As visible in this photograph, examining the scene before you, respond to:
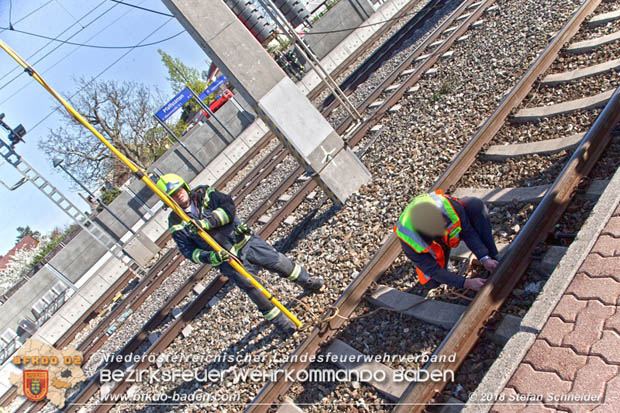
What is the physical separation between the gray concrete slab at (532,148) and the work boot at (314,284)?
9.68ft

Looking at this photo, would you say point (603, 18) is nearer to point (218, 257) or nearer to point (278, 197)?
point (278, 197)

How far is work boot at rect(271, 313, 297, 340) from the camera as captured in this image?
17.7ft

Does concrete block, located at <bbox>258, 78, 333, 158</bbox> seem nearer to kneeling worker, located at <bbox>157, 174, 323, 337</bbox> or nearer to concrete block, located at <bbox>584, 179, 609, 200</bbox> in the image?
kneeling worker, located at <bbox>157, 174, 323, 337</bbox>

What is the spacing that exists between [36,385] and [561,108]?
1256 centimetres

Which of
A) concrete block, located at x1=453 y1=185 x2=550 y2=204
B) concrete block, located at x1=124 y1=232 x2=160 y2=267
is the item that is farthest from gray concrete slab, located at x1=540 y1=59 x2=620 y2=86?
concrete block, located at x1=124 y1=232 x2=160 y2=267

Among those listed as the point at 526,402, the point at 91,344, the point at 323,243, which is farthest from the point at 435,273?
the point at 91,344

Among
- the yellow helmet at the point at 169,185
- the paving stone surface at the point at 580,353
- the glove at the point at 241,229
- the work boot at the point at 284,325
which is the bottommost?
the paving stone surface at the point at 580,353

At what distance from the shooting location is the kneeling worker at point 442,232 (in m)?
3.76

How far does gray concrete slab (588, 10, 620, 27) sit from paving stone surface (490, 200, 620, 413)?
189 inches

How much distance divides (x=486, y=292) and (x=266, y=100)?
5.05 m

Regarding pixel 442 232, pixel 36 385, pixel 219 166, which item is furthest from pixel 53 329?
pixel 442 232

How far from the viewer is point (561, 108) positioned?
17.6ft

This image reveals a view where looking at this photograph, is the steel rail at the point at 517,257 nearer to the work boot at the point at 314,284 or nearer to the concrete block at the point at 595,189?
the concrete block at the point at 595,189

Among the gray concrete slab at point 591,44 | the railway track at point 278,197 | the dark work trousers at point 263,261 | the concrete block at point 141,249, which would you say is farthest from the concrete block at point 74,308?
the gray concrete slab at point 591,44
